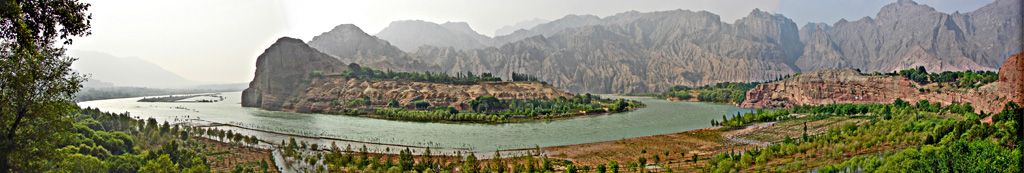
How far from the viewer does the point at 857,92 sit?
219 ft

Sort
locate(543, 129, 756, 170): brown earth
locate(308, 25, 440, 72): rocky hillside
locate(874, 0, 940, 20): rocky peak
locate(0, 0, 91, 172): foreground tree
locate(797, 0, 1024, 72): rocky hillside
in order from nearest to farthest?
locate(0, 0, 91, 172): foreground tree, locate(543, 129, 756, 170): brown earth, locate(797, 0, 1024, 72): rocky hillside, locate(308, 25, 440, 72): rocky hillside, locate(874, 0, 940, 20): rocky peak

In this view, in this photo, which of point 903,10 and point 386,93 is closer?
point 386,93

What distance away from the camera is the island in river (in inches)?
2477

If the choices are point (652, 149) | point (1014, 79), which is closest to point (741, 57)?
point (652, 149)

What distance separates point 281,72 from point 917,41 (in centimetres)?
20164

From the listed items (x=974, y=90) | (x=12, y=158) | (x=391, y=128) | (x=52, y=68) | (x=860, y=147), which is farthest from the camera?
(x=391, y=128)

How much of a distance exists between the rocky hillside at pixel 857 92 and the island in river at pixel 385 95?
87.4 ft

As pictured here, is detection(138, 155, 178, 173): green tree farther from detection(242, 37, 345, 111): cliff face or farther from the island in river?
detection(242, 37, 345, 111): cliff face

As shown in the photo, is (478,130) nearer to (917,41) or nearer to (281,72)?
(281,72)

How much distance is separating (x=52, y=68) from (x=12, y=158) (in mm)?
1928

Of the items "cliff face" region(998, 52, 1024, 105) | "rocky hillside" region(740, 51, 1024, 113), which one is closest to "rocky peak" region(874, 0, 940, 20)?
"rocky hillside" region(740, 51, 1024, 113)

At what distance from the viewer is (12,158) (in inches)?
336

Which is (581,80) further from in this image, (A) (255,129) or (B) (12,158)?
(B) (12,158)

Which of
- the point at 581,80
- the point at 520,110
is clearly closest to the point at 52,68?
the point at 520,110
